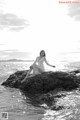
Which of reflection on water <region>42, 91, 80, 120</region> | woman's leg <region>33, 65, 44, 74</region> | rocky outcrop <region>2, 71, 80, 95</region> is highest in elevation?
woman's leg <region>33, 65, 44, 74</region>

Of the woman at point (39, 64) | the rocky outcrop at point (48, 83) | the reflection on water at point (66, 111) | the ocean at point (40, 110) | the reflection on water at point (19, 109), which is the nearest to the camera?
the reflection on water at point (66, 111)

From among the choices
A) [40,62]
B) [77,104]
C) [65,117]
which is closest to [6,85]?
[40,62]

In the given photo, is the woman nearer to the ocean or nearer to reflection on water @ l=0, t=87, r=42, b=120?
reflection on water @ l=0, t=87, r=42, b=120

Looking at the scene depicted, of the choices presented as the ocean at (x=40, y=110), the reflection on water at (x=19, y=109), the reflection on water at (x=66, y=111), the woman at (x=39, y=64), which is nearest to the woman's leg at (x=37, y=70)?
the woman at (x=39, y=64)

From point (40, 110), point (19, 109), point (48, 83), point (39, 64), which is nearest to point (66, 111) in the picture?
point (40, 110)

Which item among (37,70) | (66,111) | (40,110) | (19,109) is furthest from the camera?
(37,70)

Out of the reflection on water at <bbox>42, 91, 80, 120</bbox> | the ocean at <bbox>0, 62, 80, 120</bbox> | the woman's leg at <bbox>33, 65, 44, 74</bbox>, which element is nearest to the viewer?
the reflection on water at <bbox>42, 91, 80, 120</bbox>

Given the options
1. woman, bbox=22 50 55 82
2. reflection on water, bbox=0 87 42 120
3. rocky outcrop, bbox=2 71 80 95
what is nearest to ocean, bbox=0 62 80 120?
reflection on water, bbox=0 87 42 120

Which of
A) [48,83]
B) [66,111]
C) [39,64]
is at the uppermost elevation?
[39,64]

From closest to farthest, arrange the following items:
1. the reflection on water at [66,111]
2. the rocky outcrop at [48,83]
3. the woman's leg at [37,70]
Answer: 1. the reflection on water at [66,111]
2. the rocky outcrop at [48,83]
3. the woman's leg at [37,70]

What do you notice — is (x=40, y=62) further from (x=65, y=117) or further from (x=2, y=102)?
(x=65, y=117)

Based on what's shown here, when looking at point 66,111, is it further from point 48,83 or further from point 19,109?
point 48,83

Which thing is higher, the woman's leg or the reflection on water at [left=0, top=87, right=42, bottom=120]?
the woman's leg

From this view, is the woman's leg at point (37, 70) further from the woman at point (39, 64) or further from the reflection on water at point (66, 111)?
the reflection on water at point (66, 111)
